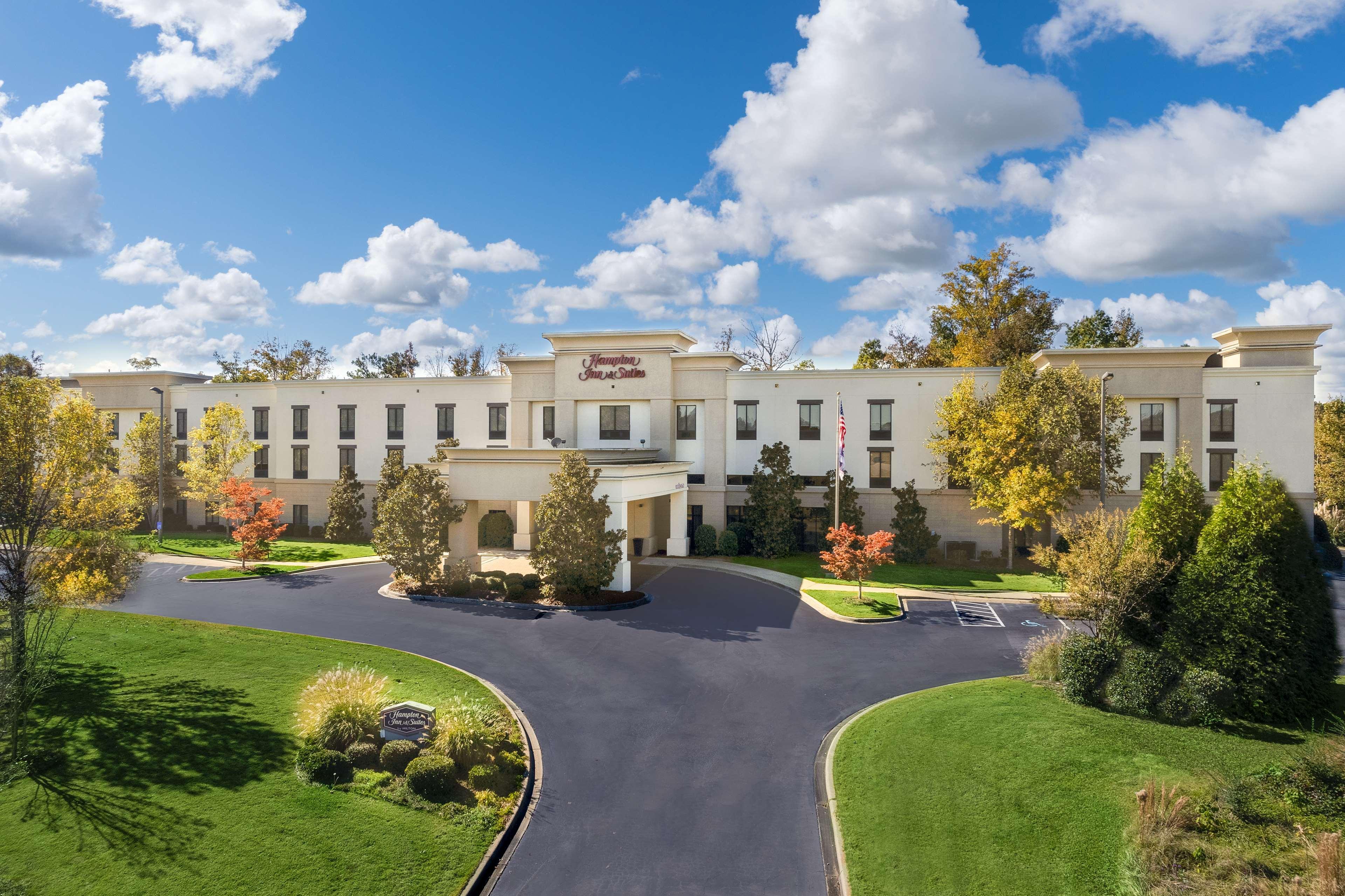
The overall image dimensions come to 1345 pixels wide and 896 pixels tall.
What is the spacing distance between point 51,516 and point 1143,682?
1073 inches

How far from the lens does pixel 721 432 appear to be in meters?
41.8

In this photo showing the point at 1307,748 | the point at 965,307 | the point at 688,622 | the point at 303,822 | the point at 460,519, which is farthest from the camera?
the point at 965,307

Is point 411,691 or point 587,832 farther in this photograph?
point 411,691

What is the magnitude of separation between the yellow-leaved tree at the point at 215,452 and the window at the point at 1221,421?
57.8 meters

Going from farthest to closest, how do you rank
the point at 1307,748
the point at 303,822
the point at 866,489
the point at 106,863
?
the point at 866,489 < the point at 1307,748 < the point at 303,822 < the point at 106,863

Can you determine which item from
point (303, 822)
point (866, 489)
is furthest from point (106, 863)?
point (866, 489)

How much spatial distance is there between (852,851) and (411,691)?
11.6 meters

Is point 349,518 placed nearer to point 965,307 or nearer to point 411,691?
point 411,691

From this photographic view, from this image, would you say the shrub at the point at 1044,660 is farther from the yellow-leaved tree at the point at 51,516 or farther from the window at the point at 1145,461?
the yellow-leaved tree at the point at 51,516

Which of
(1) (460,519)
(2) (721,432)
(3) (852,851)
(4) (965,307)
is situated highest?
(4) (965,307)

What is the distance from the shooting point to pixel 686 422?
42.7m

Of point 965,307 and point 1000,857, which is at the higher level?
point 965,307

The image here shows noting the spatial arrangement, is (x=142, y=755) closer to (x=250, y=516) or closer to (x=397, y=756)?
(x=397, y=756)

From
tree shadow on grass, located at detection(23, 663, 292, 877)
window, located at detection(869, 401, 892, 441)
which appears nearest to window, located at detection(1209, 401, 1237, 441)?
window, located at detection(869, 401, 892, 441)
